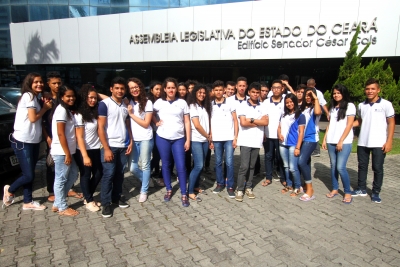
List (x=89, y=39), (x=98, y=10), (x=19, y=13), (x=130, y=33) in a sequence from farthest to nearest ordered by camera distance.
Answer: (x=98, y=10)
(x=19, y=13)
(x=89, y=39)
(x=130, y=33)

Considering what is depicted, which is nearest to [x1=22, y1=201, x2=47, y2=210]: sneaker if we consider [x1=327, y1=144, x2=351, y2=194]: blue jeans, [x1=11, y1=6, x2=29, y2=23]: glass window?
[x1=327, y1=144, x2=351, y2=194]: blue jeans

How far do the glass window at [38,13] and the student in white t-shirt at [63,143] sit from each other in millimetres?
21970

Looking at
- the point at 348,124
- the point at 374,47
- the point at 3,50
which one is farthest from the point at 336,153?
the point at 3,50

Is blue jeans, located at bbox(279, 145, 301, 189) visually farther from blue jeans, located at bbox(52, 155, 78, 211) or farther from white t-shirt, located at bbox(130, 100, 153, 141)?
blue jeans, located at bbox(52, 155, 78, 211)

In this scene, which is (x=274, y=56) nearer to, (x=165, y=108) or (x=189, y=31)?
(x=189, y=31)

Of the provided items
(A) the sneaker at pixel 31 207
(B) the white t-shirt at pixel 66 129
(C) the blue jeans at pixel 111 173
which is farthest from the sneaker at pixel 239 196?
(A) the sneaker at pixel 31 207

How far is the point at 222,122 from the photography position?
427 cm

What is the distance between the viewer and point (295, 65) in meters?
15.4

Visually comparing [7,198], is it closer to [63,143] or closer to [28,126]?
[28,126]

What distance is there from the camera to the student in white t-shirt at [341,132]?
4.15 metres

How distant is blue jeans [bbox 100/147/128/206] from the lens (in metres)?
3.68

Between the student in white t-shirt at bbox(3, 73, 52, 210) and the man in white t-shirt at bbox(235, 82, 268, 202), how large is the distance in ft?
8.99

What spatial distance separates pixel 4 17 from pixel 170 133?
24.1 metres

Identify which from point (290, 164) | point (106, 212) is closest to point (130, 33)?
point (290, 164)
